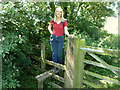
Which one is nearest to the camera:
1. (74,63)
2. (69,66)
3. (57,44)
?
(74,63)

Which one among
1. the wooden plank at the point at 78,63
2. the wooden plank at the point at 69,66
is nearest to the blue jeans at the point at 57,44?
the wooden plank at the point at 69,66

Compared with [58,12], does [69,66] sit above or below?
below

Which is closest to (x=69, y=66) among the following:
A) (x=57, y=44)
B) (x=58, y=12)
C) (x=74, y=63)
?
(x=74, y=63)

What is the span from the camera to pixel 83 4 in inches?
192

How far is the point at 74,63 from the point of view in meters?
1.86

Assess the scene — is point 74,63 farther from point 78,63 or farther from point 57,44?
point 57,44

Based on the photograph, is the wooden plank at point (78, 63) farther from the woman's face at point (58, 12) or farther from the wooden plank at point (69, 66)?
the woman's face at point (58, 12)

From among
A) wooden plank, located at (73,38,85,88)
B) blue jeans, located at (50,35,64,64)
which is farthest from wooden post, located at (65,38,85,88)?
blue jeans, located at (50,35,64,64)

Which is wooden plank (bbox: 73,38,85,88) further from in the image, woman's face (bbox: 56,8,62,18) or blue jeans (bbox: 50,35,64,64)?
woman's face (bbox: 56,8,62,18)

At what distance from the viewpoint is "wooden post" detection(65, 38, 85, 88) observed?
1828mm

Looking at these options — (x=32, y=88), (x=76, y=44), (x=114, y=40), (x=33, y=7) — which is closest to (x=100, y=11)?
(x=114, y=40)

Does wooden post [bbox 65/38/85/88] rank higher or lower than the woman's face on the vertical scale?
lower

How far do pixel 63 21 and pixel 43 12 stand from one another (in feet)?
4.84

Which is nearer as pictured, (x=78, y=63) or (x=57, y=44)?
(x=78, y=63)
